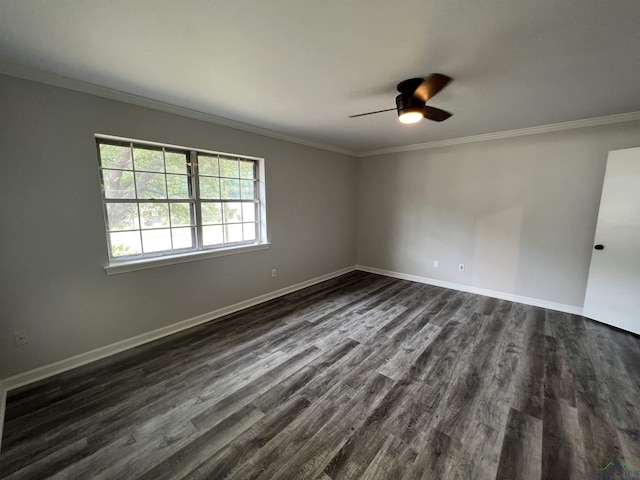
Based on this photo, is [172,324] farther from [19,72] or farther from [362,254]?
[362,254]

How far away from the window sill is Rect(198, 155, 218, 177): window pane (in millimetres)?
963

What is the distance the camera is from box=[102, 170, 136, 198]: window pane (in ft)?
8.13

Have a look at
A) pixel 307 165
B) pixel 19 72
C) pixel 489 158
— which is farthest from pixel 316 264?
pixel 19 72

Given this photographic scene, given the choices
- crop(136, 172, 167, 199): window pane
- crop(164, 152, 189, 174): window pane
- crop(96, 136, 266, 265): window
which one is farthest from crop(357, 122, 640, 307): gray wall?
crop(136, 172, 167, 199): window pane

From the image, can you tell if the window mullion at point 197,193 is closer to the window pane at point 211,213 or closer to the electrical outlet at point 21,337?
the window pane at point 211,213

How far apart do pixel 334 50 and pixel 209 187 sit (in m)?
2.19

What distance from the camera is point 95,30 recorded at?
59.6 inches

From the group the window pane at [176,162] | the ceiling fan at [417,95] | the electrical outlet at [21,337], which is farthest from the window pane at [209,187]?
the ceiling fan at [417,95]

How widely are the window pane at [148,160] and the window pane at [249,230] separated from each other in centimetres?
124

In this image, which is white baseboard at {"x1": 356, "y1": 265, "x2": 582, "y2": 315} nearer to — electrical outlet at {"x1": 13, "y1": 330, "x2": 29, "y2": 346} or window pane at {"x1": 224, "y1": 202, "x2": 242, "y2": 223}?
window pane at {"x1": 224, "y1": 202, "x2": 242, "y2": 223}

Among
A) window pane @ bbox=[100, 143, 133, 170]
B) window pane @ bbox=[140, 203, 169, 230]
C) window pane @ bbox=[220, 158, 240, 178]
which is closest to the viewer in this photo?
window pane @ bbox=[100, 143, 133, 170]

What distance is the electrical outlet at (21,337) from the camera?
2.06 meters

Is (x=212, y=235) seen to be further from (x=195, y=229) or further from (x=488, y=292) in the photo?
(x=488, y=292)

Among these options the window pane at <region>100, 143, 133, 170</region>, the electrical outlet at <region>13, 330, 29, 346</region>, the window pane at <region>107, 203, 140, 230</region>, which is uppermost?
the window pane at <region>100, 143, 133, 170</region>
